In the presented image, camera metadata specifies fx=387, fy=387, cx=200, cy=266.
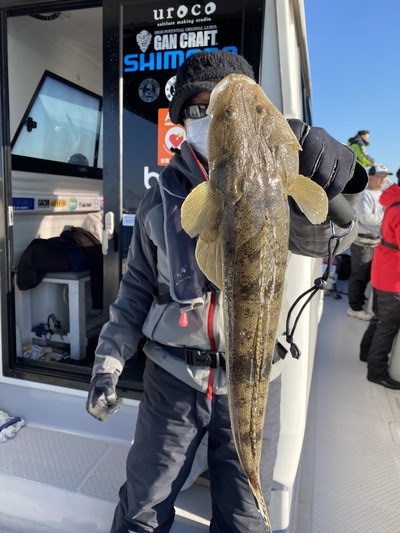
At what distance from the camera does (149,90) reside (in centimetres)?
283

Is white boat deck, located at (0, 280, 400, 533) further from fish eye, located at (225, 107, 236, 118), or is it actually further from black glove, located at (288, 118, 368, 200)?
fish eye, located at (225, 107, 236, 118)

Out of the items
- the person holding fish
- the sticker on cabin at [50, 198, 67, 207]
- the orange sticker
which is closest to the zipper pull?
the person holding fish

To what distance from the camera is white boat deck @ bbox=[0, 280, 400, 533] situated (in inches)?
95.6

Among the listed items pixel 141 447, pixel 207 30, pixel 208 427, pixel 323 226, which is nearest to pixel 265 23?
pixel 207 30

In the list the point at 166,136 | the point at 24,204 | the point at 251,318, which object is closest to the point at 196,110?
the point at 251,318

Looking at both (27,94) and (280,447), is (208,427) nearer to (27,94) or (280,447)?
(280,447)

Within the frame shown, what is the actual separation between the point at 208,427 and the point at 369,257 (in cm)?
592

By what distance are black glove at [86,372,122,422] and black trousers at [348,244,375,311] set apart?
5925 mm

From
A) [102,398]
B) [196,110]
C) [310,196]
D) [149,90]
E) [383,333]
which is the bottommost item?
[383,333]

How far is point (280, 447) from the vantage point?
7.88ft

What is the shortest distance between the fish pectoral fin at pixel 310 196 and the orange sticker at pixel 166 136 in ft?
6.00

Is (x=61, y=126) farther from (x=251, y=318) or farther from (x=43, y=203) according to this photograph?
(x=251, y=318)

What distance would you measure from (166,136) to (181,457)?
2.10 metres

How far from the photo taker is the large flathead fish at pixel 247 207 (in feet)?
3.42
